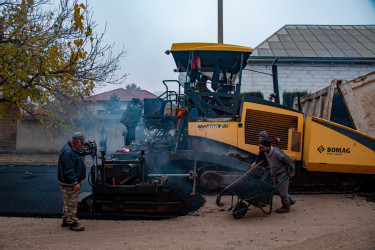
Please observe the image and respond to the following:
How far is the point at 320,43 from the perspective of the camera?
16016mm

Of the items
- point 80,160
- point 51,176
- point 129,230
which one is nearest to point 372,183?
point 129,230

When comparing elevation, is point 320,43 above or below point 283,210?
above

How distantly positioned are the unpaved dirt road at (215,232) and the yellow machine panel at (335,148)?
2.54 ft

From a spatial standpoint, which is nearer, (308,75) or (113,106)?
(113,106)

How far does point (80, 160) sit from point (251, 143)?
2921 mm

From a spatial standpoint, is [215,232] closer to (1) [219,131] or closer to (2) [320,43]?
(1) [219,131]

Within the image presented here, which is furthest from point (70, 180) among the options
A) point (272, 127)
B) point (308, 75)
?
point (308, 75)

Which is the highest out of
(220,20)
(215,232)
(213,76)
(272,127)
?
(220,20)

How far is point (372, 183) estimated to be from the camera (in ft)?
19.0

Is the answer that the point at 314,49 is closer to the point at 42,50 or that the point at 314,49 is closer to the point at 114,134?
the point at 114,134

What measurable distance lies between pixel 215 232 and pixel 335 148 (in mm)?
2810

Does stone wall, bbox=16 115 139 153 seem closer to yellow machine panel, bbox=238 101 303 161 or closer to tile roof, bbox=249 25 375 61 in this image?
tile roof, bbox=249 25 375 61

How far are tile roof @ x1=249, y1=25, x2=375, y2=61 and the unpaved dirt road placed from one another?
32.9ft

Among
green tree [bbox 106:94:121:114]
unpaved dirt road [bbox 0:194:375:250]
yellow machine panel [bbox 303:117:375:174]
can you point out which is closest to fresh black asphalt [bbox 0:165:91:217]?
unpaved dirt road [bbox 0:194:375:250]
